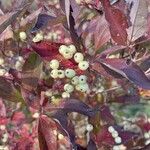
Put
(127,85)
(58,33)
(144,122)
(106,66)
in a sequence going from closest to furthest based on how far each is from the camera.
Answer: (106,66) < (127,85) < (144,122) < (58,33)

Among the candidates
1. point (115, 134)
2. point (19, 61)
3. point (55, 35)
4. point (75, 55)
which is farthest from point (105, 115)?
point (55, 35)

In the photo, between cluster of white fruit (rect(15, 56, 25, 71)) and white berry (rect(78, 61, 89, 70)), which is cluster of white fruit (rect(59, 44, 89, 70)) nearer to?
white berry (rect(78, 61, 89, 70))

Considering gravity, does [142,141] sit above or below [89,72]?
below

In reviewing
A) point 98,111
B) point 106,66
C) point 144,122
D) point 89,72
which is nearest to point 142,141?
point 144,122

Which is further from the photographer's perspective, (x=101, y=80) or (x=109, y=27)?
(x=101, y=80)

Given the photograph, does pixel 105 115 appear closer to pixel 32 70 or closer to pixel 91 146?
pixel 91 146

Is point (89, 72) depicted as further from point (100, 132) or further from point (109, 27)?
point (100, 132)

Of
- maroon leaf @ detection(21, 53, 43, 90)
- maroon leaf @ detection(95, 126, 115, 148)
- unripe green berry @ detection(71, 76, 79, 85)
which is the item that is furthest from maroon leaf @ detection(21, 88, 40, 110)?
maroon leaf @ detection(95, 126, 115, 148)

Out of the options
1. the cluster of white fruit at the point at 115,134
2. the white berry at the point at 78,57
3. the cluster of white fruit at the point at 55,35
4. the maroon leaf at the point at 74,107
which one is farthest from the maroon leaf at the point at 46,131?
the cluster of white fruit at the point at 55,35
